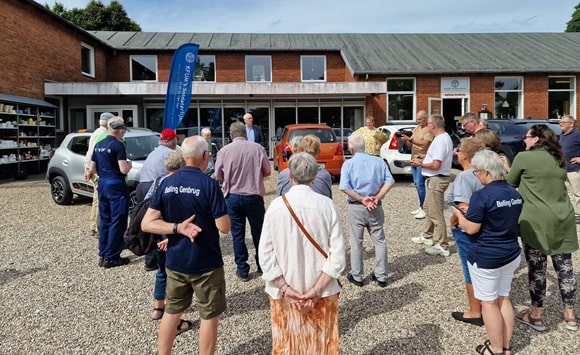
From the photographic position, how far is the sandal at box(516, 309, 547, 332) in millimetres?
3350

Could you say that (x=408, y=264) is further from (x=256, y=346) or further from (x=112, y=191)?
(x=112, y=191)

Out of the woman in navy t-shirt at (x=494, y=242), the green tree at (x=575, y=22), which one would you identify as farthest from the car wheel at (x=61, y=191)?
the green tree at (x=575, y=22)

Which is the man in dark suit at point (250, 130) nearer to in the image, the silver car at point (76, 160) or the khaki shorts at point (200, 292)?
the silver car at point (76, 160)

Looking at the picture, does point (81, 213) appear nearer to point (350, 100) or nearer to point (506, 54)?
point (350, 100)

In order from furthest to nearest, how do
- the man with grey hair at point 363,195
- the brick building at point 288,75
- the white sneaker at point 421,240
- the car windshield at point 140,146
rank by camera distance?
the brick building at point 288,75
the car windshield at point 140,146
the white sneaker at point 421,240
the man with grey hair at point 363,195

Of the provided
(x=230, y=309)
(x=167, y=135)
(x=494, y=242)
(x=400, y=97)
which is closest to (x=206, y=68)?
(x=400, y=97)

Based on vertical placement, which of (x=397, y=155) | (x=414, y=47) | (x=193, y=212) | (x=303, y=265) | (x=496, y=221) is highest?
(x=414, y=47)

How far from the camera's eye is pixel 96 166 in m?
5.05

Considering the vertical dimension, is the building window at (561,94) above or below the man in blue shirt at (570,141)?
above

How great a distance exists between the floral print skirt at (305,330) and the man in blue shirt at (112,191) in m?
3.28

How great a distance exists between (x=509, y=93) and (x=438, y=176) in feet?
56.3

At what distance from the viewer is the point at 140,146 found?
840cm

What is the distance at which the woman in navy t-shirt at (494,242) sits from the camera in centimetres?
285

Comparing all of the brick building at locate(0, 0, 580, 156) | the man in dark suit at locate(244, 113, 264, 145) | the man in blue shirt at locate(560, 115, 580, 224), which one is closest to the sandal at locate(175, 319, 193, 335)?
the man in dark suit at locate(244, 113, 264, 145)
